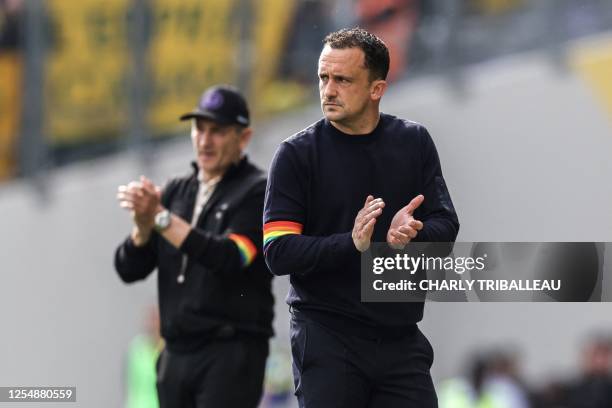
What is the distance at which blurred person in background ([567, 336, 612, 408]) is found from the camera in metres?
12.3

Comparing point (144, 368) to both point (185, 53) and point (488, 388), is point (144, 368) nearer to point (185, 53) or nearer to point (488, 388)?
point (185, 53)

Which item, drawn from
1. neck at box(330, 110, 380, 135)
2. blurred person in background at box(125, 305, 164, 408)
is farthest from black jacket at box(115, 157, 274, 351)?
blurred person in background at box(125, 305, 164, 408)

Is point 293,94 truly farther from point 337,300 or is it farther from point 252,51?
point 337,300

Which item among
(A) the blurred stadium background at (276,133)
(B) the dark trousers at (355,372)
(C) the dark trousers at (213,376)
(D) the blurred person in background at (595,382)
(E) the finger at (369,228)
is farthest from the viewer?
(D) the blurred person in background at (595,382)

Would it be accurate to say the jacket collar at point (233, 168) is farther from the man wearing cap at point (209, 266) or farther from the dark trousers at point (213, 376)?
the dark trousers at point (213, 376)

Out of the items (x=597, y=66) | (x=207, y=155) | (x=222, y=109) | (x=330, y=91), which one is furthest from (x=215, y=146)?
(x=597, y=66)

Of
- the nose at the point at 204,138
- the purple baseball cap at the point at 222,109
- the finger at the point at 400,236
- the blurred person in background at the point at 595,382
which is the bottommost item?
the blurred person in background at the point at 595,382

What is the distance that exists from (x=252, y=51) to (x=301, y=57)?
432mm

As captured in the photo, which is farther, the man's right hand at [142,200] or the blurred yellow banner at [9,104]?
the blurred yellow banner at [9,104]

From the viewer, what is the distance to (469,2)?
13.7 metres

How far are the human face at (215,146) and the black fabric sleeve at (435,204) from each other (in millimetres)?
1613

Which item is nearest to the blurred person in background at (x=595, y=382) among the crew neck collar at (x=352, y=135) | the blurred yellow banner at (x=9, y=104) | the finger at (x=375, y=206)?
the blurred yellow banner at (x=9, y=104)

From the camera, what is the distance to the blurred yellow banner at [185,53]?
12484 millimetres

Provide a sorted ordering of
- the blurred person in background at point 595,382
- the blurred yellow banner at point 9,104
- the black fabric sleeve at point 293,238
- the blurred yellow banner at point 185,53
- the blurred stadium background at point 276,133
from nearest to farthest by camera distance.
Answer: the black fabric sleeve at point 293,238
the blurred yellow banner at point 9,104
the blurred stadium background at point 276,133
the blurred person in background at point 595,382
the blurred yellow banner at point 185,53
